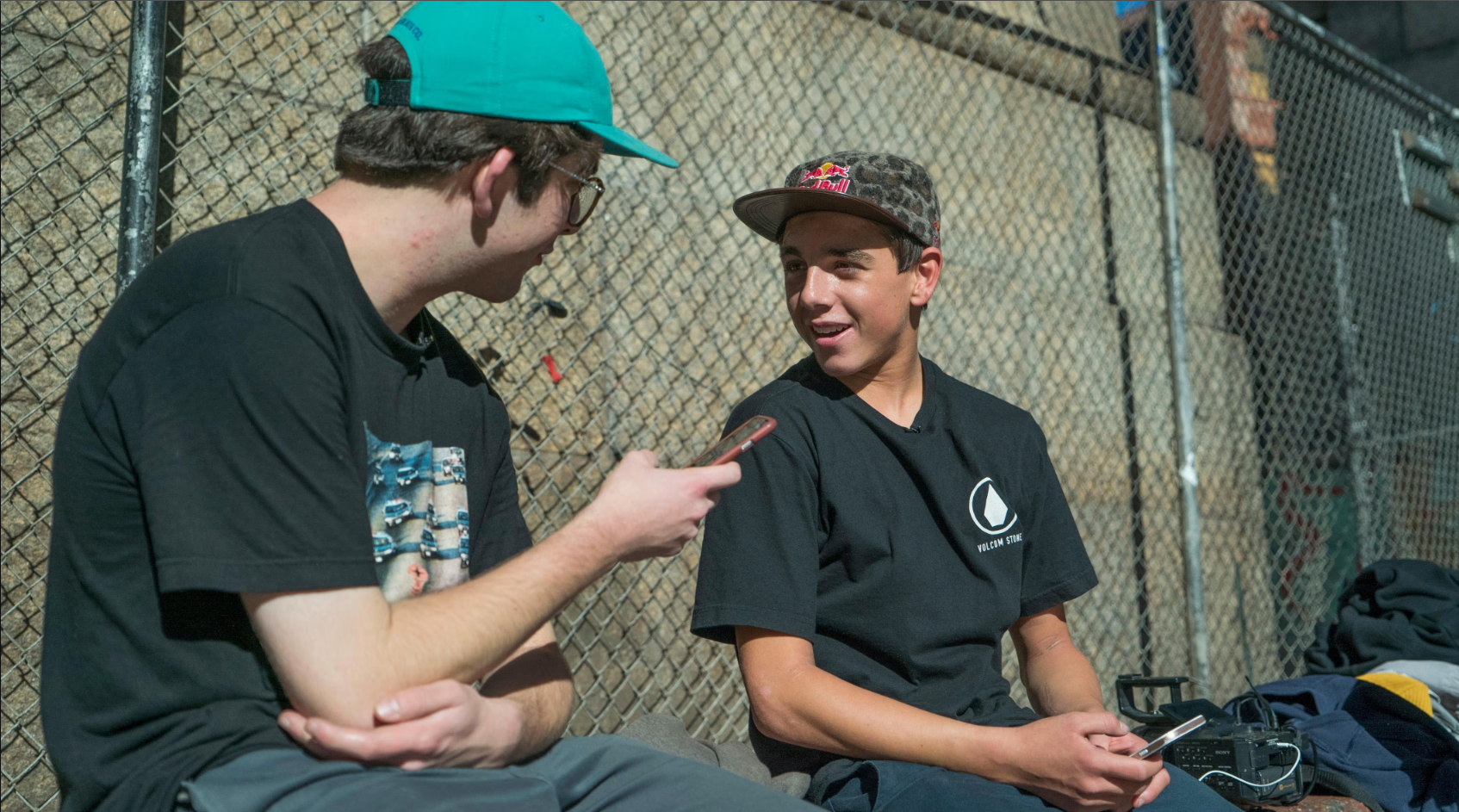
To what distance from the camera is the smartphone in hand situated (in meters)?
1.61

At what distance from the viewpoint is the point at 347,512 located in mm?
1305

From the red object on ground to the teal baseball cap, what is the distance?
2200 millimetres

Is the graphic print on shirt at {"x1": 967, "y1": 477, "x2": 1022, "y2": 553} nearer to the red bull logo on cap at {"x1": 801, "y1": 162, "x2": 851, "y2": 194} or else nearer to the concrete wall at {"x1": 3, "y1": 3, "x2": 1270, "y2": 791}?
the red bull logo on cap at {"x1": 801, "y1": 162, "x2": 851, "y2": 194}

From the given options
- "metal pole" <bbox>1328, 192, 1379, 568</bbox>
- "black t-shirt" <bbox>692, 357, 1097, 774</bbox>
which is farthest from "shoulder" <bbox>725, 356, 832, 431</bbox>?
"metal pole" <bbox>1328, 192, 1379, 568</bbox>

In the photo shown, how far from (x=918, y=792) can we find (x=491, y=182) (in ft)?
3.92

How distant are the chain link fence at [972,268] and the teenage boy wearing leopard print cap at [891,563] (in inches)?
67.6

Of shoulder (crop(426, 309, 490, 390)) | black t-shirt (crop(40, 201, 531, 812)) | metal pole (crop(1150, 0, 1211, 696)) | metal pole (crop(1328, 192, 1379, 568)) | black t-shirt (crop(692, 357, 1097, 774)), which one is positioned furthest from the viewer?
metal pole (crop(1328, 192, 1379, 568))

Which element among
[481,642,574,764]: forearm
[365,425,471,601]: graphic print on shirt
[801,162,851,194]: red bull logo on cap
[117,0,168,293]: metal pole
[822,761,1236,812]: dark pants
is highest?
[117,0,168,293]: metal pole

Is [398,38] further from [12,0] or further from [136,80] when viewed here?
[12,0]

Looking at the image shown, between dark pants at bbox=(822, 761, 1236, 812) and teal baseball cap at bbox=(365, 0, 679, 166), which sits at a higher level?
teal baseball cap at bbox=(365, 0, 679, 166)

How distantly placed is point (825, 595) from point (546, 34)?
112cm

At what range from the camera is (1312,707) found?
9.77ft

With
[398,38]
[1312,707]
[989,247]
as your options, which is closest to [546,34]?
[398,38]

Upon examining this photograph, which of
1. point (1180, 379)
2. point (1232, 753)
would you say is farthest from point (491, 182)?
point (1180, 379)
